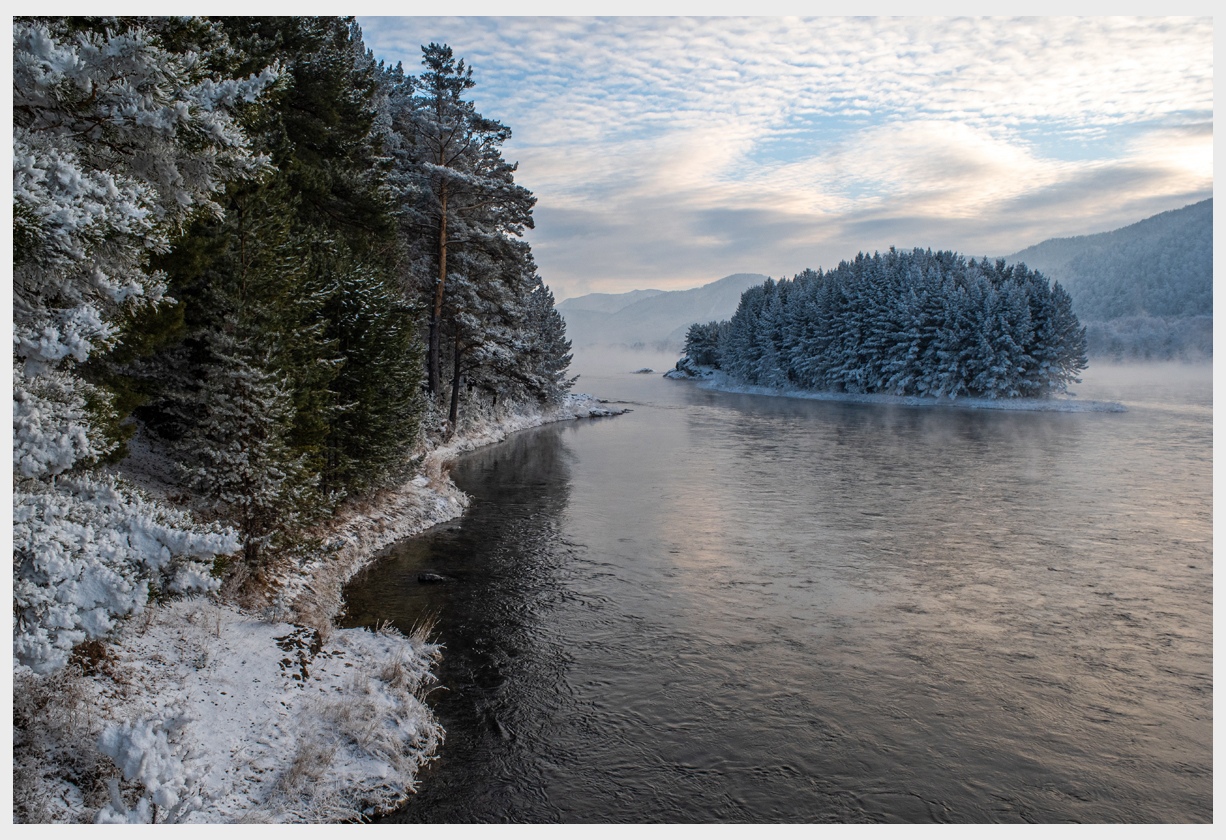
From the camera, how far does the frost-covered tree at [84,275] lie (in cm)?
693

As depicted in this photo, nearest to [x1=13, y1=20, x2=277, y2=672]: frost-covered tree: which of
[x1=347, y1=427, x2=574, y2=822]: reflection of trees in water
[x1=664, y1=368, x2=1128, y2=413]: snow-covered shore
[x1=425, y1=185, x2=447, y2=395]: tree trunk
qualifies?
[x1=347, y1=427, x2=574, y2=822]: reflection of trees in water

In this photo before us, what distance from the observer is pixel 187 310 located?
1252 centimetres

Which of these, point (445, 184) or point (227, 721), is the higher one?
point (445, 184)

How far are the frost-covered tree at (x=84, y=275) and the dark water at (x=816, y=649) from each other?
13.3 ft

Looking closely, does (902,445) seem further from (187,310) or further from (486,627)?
(187,310)

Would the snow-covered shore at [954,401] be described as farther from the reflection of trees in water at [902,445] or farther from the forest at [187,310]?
the forest at [187,310]

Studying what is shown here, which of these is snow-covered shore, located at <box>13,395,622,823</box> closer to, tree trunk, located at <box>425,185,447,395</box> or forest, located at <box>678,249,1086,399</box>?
tree trunk, located at <box>425,185,447,395</box>

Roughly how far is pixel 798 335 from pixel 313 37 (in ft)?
254

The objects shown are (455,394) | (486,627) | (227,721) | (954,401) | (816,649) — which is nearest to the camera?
(227,721)

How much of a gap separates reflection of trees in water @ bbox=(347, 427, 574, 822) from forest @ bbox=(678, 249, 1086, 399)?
61242 millimetres

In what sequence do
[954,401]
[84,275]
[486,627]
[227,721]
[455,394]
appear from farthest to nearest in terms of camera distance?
[954,401], [455,394], [486,627], [227,721], [84,275]

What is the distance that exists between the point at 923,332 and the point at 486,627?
241 ft

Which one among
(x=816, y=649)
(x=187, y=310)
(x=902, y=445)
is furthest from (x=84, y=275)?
(x=902, y=445)

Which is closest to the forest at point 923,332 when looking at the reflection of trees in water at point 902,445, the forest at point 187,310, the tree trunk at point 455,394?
the reflection of trees in water at point 902,445
